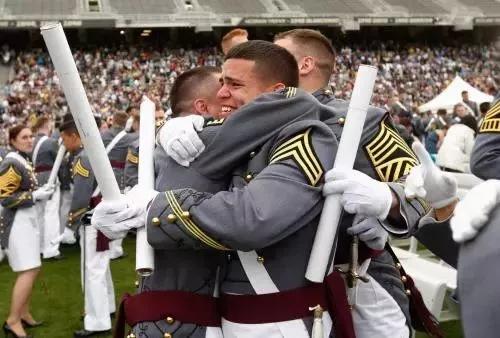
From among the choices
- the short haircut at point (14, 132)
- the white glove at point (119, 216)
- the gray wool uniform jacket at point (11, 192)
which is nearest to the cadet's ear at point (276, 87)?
the white glove at point (119, 216)

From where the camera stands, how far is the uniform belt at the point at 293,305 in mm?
2035

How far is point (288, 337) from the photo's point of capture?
2.03 meters

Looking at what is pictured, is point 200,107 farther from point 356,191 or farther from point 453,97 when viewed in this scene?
point 453,97

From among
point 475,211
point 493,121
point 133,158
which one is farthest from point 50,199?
point 475,211

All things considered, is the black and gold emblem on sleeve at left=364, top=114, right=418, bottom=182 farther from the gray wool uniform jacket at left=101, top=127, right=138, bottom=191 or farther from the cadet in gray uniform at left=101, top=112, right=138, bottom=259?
the gray wool uniform jacket at left=101, top=127, right=138, bottom=191

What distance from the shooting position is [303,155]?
2.00 metres

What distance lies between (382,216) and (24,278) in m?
4.05

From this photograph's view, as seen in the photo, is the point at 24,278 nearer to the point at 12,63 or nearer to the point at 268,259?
the point at 268,259

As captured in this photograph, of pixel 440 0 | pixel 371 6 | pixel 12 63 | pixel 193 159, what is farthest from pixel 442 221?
pixel 440 0

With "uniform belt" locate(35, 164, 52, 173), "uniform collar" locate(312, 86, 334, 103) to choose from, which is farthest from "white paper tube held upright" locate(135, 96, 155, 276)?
"uniform belt" locate(35, 164, 52, 173)

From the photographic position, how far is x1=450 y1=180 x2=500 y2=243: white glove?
1049 mm

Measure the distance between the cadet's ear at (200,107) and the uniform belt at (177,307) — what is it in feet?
2.55

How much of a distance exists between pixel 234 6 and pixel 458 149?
3345 cm

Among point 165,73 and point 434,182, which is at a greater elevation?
point 434,182
